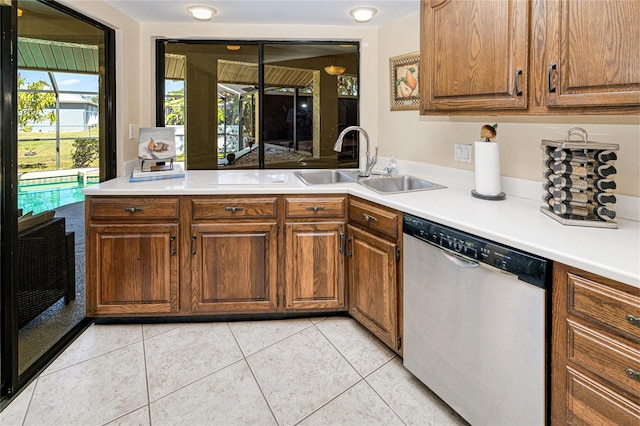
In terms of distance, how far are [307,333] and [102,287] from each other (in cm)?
129

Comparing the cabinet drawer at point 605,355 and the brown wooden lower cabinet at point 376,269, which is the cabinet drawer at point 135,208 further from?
the cabinet drawer at point 605,355

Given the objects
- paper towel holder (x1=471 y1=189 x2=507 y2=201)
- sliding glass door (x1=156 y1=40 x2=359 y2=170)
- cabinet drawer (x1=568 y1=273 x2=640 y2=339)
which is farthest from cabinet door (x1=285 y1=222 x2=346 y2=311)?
cabinet drawer (x1=568 y1=273 x2=640 y2=339)

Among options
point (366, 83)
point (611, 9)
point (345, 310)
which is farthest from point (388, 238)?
point (366, 83)

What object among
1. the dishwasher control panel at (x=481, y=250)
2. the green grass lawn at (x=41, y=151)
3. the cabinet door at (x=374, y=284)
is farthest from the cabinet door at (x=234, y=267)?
the dishwasher control panel at (x=481, y=250)

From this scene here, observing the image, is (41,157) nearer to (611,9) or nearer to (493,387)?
(493,387)

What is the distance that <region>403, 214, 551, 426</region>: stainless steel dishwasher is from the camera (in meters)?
1.32

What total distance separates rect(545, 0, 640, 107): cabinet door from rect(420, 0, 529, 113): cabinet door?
13 centimetres

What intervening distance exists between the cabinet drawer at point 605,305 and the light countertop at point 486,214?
0.05 metres

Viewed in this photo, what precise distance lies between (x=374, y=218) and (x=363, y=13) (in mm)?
1534

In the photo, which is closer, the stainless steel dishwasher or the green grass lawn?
the stainless steel dishwasher

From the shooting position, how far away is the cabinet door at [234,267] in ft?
8.08

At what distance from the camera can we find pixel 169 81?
10.6 feet

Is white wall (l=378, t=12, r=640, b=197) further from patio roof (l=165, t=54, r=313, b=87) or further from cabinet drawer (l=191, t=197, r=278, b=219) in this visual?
cabinet drawer (l=191, t=197, r=278, b=219)

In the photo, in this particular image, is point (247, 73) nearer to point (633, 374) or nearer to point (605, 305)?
point (605, 305)
